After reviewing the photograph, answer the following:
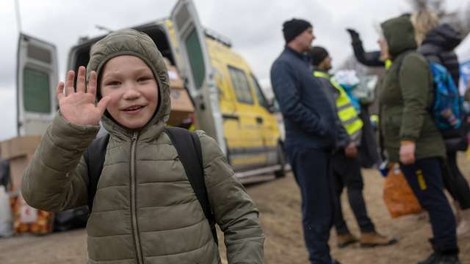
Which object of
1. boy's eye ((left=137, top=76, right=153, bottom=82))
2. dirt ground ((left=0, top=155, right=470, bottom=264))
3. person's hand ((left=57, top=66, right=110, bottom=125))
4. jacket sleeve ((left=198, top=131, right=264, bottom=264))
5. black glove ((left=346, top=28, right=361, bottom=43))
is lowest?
dirt ground ((left=0, top=155, right=470, bottom=264))

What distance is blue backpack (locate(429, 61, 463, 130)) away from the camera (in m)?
3.96

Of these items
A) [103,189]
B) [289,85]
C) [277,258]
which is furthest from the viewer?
[277,258]

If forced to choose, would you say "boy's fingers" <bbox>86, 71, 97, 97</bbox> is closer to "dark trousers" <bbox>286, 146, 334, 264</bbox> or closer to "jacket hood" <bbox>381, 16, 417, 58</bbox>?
"dark trousers" <bbox>286, 146, 334, 264</bbox>

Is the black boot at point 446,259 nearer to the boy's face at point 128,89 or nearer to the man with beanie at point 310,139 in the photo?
the man with beanie at point 310,139

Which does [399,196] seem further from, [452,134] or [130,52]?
[130,52]

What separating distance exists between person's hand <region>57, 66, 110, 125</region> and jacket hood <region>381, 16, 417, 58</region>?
290cm

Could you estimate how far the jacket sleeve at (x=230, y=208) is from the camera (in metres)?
1.80

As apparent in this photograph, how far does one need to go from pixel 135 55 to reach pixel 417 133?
2.54 metres

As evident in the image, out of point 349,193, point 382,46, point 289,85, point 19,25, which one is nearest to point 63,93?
point 289,85

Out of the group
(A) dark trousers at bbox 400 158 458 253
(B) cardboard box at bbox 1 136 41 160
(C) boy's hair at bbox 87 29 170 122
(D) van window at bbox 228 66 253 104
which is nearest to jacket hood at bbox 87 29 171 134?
(C) boy's hair at bbox 87 29 170 122

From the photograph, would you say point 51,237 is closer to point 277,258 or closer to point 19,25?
point 277,258

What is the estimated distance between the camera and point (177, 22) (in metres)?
6.59

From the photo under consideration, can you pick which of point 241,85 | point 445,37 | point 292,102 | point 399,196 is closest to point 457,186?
point 399,196

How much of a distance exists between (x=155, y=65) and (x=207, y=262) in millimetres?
654
